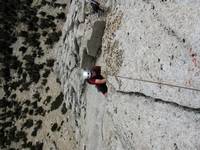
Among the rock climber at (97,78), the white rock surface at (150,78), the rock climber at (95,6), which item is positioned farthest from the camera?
the rock climber at (95,6)

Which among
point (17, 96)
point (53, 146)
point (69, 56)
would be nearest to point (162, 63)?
point (69, 56)

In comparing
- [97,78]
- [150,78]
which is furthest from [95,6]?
[150,78]

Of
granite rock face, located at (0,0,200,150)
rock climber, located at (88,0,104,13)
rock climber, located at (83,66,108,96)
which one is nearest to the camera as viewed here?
granite rock face, located at (0,0,200,150)

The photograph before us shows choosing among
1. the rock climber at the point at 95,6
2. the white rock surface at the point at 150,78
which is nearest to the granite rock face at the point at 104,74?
the white rock surface at the point at 150,78

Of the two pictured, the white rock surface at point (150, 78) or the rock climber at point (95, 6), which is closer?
the white rock surface at point (150, 78)

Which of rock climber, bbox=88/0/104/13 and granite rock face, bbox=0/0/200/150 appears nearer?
granite rock face, bbox=0/0/200/150

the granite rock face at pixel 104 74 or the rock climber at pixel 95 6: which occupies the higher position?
the rock climber at pixel 95 6

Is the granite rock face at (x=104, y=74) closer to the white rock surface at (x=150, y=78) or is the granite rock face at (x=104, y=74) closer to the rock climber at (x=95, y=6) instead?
the white rock surface at (x=150, y=78)

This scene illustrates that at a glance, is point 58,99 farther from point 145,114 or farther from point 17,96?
point 145,114

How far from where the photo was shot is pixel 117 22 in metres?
19.2

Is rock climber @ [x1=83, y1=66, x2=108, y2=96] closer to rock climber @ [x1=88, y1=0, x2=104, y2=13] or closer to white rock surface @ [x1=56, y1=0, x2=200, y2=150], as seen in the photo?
white rock surface @ [x1=56, y1=0, x2=200, y2=150]

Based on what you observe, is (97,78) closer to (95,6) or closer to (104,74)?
(104,74)

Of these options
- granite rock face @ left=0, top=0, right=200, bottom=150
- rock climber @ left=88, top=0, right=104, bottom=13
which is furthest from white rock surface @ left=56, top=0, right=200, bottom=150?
rock climber @ left=88, top=0, right=104, bottom=13

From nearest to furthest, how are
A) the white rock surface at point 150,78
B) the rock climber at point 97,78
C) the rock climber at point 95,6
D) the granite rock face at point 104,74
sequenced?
the white rock surface at point 150,78 < the granite rock face at point 104,74 < the rock climber at point 97,78 < the rock climber at point 95,6
